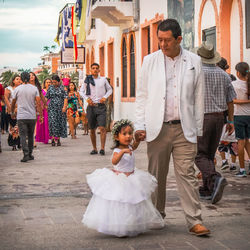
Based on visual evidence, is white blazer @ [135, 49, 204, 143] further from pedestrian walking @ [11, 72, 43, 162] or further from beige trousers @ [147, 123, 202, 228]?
pedestrian walking @ [11, 72, 43, 162]

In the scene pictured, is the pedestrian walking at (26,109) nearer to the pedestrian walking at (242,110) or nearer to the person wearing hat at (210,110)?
the pedestrian walking at (242,110)

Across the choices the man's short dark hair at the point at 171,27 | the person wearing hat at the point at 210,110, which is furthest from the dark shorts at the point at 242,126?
the man's short dark hair at the point at 171,27

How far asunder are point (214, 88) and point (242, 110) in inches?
83.2

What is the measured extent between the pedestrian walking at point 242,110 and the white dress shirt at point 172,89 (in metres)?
4.07

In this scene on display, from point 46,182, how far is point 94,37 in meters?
21.8

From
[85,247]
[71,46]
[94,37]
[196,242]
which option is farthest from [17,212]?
[71,46]

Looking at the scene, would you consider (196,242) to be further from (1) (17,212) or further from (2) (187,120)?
(1) (17,212)

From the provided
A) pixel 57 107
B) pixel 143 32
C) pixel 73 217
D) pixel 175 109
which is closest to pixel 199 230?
pixel 175 109

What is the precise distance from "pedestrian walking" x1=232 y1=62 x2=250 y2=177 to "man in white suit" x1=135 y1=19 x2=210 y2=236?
4.02m

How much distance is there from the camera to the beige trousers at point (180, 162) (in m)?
5.76

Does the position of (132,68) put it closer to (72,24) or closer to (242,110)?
(72,24)

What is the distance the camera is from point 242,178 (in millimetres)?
9570

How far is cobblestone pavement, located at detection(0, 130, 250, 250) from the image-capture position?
553 centimetres

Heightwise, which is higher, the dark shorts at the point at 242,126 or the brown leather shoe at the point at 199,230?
the dark shorts at the point at 242,126
